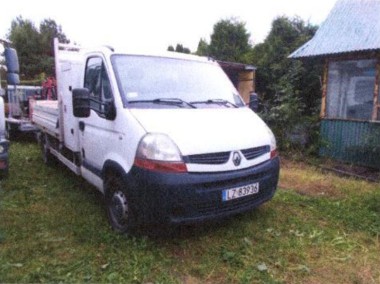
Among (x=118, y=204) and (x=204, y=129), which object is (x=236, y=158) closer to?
(x=204, y=129)

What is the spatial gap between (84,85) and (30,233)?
6.90 feet

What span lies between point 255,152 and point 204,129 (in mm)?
711

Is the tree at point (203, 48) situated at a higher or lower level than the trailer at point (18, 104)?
higher

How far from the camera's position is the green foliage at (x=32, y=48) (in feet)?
92.0

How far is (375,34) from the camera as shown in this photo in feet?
27.3

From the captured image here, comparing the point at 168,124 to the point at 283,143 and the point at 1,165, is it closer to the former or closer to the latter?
the point at 1,165

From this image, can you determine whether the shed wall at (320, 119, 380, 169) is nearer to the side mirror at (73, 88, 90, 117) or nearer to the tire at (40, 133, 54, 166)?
the side mirror at (73, 88, 90, 117)

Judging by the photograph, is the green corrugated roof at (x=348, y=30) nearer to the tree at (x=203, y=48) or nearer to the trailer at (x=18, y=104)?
the trailer at (x=18, y=104)

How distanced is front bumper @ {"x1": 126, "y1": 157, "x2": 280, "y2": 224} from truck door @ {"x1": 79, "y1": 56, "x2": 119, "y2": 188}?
2.46 ft

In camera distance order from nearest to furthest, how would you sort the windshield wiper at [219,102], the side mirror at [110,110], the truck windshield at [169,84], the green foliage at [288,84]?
the side mirror at [110,110]
the truck windshield at [169,84]
the windshield wiper at [219,102]
the green foliage at [288,84]

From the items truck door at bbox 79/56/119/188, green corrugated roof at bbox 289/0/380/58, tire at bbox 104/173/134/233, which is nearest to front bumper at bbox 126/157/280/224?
tire at bbox 104/173/134/233

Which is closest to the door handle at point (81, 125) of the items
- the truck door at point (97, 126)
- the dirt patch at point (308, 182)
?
the truck door at point (97, 126)

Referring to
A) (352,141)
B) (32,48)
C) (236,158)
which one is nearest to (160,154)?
(236,158)

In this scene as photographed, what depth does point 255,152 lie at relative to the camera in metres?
3.99
